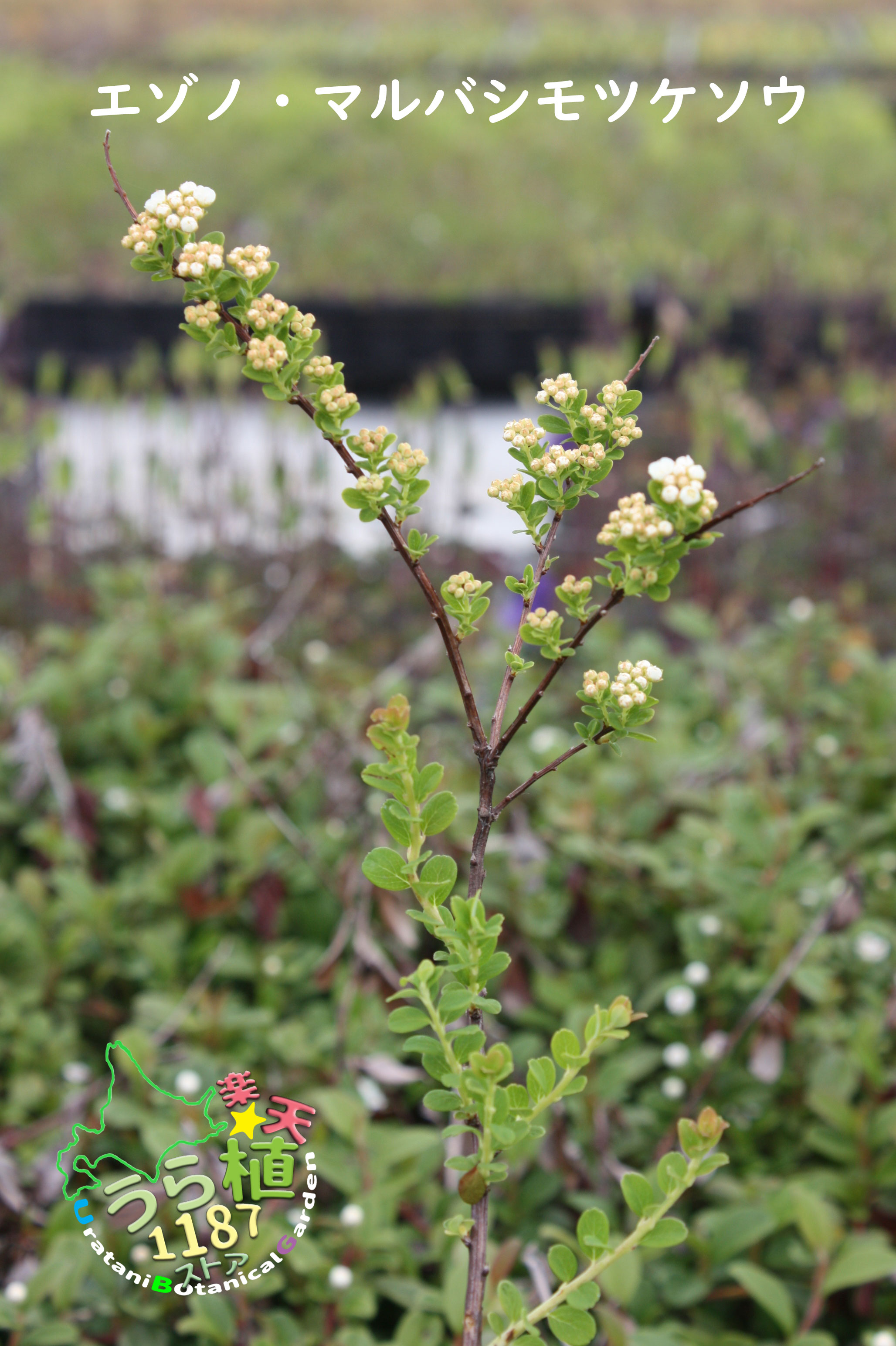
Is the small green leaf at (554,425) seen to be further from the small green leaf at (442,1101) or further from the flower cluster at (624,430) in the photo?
the small green leaf at (442,1101)

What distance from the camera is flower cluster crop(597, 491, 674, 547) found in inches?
25.5

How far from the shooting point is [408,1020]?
2.32 ft

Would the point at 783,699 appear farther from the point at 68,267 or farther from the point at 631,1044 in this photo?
the point at 68,267

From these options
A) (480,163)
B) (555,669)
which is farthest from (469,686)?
(480,163)

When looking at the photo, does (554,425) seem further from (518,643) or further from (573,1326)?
(573,1326)

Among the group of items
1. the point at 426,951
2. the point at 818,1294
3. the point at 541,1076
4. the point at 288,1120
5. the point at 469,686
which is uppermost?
the point at 469,686

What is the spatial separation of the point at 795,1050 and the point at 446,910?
90cm

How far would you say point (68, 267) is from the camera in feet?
23.6

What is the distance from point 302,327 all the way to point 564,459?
176 mm

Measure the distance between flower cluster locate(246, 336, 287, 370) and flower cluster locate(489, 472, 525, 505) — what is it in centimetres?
15

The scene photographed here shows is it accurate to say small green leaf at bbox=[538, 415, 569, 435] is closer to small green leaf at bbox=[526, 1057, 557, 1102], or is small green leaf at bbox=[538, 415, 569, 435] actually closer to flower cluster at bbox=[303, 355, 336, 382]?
flower cluster at bbox=[303, 355, 336, 382]

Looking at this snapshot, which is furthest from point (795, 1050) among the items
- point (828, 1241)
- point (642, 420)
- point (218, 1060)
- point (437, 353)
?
point (437, 353)

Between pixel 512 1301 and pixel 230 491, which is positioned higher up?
pixel 230 491

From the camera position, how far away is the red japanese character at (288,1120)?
3.91 feet
